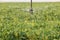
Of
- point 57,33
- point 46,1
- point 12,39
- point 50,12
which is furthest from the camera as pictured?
point 46,1

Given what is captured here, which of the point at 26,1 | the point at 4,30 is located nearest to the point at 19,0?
the point at 26,1

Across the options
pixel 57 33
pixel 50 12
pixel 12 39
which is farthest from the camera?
pixel 50 12

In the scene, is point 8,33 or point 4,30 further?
point 4,30

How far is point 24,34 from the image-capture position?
21.4 feet

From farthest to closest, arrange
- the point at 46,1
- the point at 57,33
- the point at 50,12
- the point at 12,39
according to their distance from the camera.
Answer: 1. the point at 46,1
2. the point at 50,12
3. the point at 57,33
4. the point at 12,39

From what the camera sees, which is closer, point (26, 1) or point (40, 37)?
point (40, 37)

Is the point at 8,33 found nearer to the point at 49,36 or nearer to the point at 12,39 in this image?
the point at 12,39

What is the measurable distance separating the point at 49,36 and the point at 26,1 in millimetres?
11148

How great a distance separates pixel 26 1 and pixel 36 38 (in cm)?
1112

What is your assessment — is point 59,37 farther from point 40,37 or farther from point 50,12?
point 50,12

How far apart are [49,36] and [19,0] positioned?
37.2ft

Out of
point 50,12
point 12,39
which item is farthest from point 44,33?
point 50,12

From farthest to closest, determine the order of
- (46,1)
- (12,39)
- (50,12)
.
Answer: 1. (46,1)
2. (50,12)
3. (12,39)

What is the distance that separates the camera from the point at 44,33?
676 centimetres
